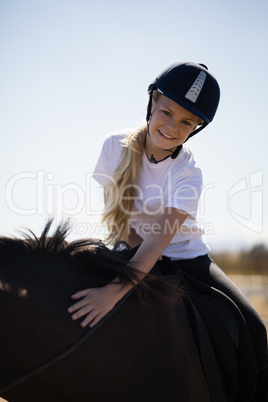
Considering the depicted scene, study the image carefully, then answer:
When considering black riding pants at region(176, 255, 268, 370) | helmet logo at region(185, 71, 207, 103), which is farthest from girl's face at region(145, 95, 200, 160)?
black riding pants at region(176, 255, 268, 370)

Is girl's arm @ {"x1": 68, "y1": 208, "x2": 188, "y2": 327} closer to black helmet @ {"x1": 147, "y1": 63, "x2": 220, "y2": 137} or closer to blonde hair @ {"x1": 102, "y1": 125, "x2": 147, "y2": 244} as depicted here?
blonde hair @ {"x1": 102, "y1": 125, "x2": 147, "y2": 244}

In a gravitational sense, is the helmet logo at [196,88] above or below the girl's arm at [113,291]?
above

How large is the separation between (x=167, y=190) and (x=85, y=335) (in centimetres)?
131

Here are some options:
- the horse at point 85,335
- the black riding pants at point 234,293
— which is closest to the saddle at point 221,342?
the horse at point 85,335

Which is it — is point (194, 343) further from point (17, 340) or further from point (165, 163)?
point (165, 163)

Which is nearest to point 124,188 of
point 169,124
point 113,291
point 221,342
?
point 169,124

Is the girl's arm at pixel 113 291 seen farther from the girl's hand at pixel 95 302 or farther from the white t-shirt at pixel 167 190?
the white t-shirt at pixel 167 190

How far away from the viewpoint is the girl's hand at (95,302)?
1887 millimetres

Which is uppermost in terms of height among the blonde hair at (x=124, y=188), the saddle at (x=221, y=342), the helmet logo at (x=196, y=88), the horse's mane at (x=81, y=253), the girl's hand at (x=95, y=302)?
the helmet logo at (x=196, y=88)

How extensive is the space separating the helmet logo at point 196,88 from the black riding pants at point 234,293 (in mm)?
1192

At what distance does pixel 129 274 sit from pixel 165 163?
1140 millimetres

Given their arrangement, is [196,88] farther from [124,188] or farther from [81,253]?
[81,253]

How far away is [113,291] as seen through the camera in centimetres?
200

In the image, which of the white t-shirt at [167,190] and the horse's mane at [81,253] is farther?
the white t-shirt at [167,190]
